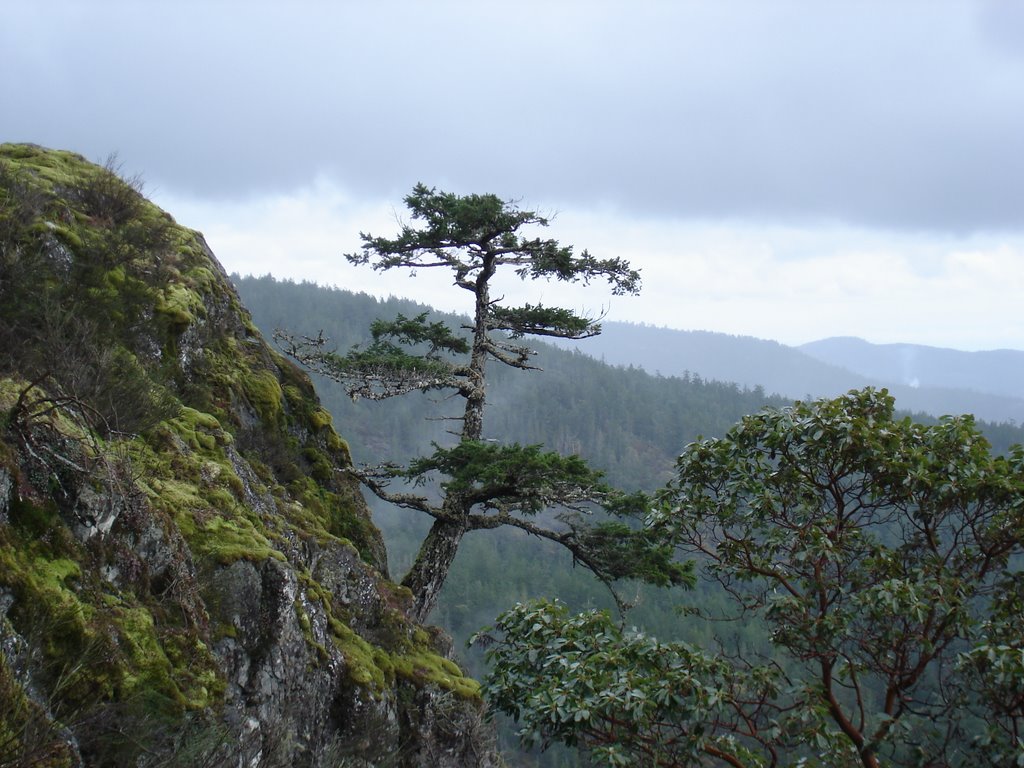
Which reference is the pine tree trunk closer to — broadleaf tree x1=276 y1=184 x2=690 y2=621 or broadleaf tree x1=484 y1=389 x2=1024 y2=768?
broadleaf tree x1=276 y1=184 x2=690 y2=621

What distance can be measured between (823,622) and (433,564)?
26.5 ft

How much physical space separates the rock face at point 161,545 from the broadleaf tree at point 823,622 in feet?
6.42

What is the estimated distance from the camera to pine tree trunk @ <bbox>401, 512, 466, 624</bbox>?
11.9 m

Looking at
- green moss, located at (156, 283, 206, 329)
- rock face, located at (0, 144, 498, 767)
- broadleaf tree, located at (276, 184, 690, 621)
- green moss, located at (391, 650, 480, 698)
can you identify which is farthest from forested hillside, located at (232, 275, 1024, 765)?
green moss, located at (156, 283, 206, 329)

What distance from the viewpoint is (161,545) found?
5.48m

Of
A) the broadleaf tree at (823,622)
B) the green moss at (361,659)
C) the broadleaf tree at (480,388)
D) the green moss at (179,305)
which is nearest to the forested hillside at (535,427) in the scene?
the broadleaf tree at (480,388)

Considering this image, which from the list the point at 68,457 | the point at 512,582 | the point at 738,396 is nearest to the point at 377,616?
the point at 68,457

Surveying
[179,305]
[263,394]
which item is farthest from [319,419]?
[179,305]

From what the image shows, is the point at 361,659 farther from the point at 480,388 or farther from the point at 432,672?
the point at 480,388

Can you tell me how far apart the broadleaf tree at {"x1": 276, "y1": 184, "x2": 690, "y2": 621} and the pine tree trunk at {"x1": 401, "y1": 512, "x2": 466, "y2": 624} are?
0.7 inches

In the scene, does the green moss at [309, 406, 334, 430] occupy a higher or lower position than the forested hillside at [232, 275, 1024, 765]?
higher

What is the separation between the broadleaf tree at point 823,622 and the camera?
454cm

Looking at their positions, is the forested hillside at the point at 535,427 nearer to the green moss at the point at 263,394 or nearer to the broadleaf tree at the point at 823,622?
the green moss at the point at 263,394

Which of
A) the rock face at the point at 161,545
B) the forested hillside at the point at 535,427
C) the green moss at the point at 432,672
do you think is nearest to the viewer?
the rock face at the point at 161,545
